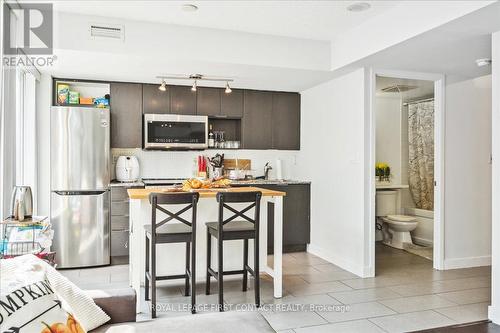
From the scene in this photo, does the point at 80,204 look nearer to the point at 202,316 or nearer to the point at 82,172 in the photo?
the point at 82,172

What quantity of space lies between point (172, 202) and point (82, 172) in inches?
83.8

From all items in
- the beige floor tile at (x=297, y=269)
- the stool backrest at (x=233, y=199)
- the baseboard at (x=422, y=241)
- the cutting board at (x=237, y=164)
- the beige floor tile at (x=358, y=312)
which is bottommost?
the beige floor tile at (x=358, y=312)

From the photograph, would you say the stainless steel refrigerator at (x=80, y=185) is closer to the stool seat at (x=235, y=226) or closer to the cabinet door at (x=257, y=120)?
the stool seat at (x=235, y=226)

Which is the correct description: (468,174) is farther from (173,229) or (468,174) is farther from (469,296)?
(173,229)

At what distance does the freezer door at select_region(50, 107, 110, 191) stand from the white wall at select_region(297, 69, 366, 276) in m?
2.82

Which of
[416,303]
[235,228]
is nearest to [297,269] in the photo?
[416,303]

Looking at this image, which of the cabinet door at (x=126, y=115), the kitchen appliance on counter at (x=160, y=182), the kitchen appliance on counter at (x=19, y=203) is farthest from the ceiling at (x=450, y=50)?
the kitchen appliance on counter at (x=19, y=203)

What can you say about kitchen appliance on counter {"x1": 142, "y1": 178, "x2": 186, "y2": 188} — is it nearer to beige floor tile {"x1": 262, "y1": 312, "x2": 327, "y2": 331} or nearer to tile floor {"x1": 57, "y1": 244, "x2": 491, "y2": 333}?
tile floor {"x1": 57, "y1": 244, "x2": 491, "y2": 333}

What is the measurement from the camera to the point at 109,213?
16.0 feet

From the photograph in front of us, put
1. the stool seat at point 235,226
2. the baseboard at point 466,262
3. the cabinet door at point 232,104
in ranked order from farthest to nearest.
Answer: the cabinet door at point 232,104 < the baseboard at point 466,262 < the stool seat at point 235,226

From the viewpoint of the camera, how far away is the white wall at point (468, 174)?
4887 millimetres

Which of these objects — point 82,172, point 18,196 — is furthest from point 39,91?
point 18,196

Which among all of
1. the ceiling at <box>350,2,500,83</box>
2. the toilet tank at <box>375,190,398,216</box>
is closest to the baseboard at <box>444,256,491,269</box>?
the toilet tank at <box>375,190,398,216</box>

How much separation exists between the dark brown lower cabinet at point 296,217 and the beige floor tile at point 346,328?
2433mm
